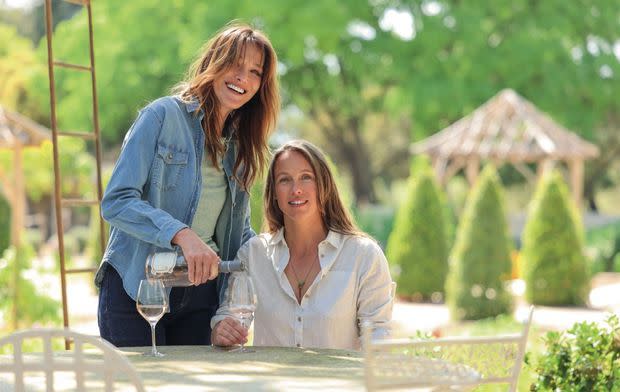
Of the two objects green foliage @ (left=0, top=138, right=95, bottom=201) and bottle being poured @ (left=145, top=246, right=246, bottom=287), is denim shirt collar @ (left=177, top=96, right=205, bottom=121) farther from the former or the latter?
green foliage @ (left=0, top=138, right=95, bottom=201)

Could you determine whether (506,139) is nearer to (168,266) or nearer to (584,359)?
(584,359)

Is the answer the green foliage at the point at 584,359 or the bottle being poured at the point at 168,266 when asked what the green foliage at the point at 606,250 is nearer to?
the green foliage at the point at 584,359

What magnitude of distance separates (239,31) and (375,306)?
3.38 feet

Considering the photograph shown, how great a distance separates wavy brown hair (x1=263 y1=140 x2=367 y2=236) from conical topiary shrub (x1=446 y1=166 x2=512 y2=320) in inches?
329

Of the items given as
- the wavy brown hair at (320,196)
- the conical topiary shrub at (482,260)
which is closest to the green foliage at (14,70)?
the conical topiary shrub at (482,260)

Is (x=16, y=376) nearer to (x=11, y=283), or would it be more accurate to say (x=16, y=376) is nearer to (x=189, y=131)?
(x=189, y=131)

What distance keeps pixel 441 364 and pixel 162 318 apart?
1273 millimetres

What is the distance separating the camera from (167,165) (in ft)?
11.5

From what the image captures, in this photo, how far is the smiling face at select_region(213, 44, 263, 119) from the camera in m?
Answer: 3.48

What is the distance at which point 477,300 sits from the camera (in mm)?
12148

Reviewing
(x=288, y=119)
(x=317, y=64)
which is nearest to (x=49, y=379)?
(x=317, y=64)

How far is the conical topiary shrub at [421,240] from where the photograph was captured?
1430 cm

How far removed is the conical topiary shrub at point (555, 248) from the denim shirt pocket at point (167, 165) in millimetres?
10290

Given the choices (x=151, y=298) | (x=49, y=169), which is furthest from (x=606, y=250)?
(x=49, y=169)
